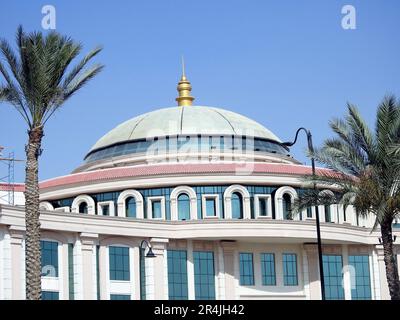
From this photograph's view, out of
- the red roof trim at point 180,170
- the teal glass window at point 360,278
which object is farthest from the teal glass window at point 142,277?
the teal glass window at point 360,278

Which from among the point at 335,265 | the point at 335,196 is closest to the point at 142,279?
the point at 335,265

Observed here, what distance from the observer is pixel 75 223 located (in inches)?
1786

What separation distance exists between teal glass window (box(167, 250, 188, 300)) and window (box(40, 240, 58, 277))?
696cm

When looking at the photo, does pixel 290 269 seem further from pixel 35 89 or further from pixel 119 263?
pixel 35 89

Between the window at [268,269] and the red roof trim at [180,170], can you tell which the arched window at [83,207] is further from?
the window at [268,269]

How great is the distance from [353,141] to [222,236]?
1718cm

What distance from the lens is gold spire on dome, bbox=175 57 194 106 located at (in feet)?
219

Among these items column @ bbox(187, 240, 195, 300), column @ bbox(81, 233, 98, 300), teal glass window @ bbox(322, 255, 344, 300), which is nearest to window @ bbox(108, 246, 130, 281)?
column @ bbox(81, 233, 98, 300)

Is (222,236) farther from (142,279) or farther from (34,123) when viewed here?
(34,123)

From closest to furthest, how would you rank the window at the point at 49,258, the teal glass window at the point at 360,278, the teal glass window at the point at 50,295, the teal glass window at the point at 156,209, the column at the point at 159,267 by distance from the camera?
the teal glass window at the point at 50,295
the window at the point at 49,258
the column at the point at 159,267
the teal glass window at the point at 156,209
the teal glass window at the point at 360,278

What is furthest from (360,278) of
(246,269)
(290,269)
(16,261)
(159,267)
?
(16,261)

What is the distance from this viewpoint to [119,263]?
4728cm

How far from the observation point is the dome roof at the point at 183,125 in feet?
197

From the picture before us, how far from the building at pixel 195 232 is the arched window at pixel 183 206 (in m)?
0.06
